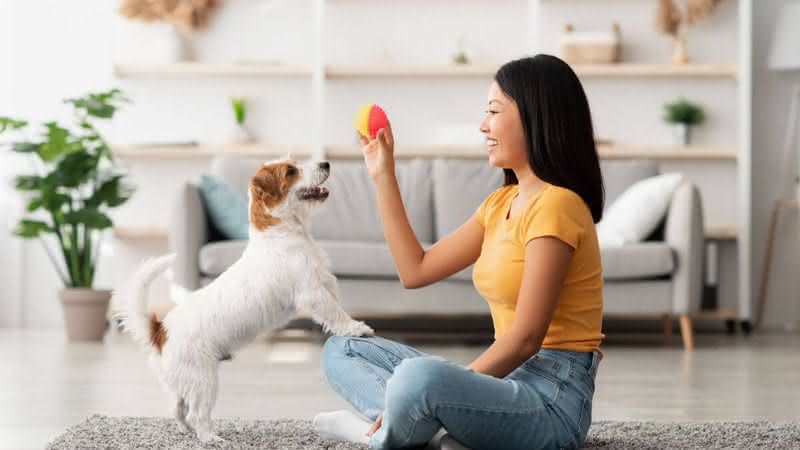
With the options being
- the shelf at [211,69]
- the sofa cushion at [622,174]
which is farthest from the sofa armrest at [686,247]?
the shelf at [211,69]

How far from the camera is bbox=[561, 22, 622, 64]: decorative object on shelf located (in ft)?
17.6

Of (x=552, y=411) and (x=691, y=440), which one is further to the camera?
(x=691, y=440)

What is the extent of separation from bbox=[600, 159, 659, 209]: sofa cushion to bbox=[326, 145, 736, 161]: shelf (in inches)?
11.4

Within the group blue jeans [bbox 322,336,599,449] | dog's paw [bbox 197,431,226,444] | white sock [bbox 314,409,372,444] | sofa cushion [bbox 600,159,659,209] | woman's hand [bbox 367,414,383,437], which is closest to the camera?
blue jeans [bbox 322,336,599,449]

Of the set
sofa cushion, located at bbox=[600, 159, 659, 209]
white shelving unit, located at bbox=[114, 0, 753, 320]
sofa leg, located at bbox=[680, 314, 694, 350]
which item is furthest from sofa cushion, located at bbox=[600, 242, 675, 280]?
white shelving unit, located at bbox=[114, 0, 753, 320]

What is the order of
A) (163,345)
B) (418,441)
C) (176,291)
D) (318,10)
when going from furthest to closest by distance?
(318,10)
(176,291)
(163,345)
(418,441)

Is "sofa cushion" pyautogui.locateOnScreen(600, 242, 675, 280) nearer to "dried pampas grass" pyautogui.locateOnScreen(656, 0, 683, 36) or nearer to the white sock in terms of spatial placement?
"dried pampas grass" pyautogui.locateOnScreen(656, 0, 683, 36)

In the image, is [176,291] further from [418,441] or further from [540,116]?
[540,116]

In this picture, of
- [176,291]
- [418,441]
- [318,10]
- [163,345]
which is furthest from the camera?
[318,10]

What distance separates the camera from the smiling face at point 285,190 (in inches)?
85.2

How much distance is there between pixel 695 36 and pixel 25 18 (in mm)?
3551

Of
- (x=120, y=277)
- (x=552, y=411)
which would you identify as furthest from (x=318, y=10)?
(x=552, y=411)

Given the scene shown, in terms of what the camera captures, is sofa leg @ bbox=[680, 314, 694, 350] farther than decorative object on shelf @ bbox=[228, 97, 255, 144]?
No

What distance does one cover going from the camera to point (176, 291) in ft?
8.19
